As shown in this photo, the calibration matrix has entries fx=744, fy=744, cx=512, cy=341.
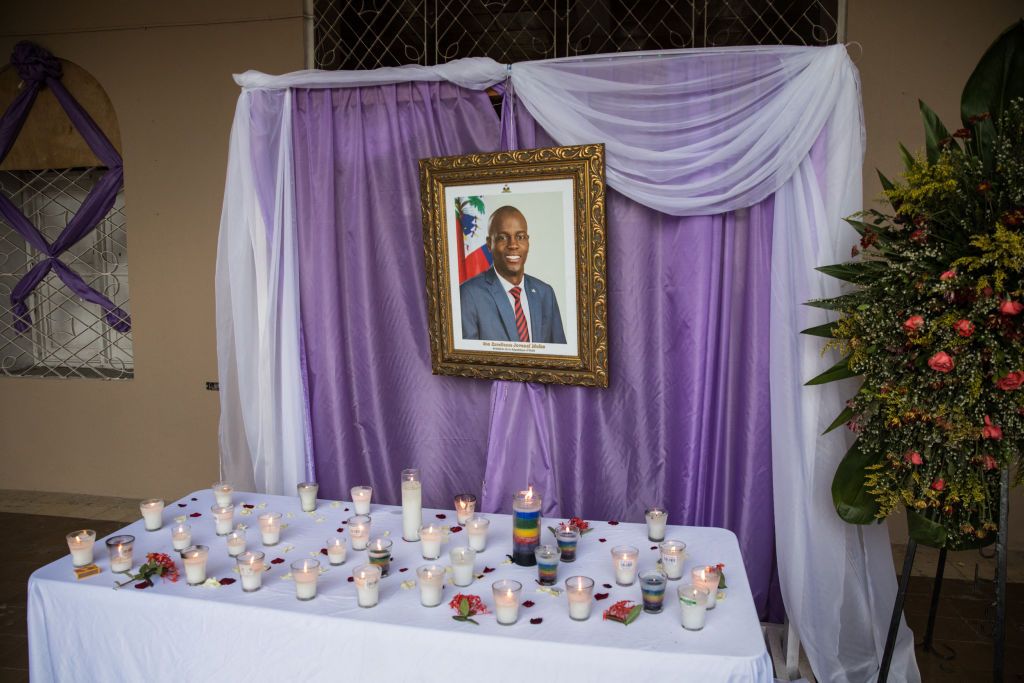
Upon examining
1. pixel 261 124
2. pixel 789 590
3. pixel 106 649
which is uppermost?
pixel 261 124

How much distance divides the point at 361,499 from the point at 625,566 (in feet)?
2.89

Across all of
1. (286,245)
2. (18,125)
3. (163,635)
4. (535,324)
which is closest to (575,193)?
(535,324)

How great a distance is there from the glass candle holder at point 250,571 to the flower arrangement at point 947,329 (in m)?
1.73

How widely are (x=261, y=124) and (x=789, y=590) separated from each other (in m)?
2.66

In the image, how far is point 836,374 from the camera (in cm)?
235

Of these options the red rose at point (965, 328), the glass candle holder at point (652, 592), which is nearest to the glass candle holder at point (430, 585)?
the glass candle holder at point (652, 592)

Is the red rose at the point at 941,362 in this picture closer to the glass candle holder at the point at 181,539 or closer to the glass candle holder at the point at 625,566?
the glass candle holder at the point at 625,566

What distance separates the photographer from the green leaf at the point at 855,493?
7.63 feet

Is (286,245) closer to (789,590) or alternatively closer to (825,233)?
(825,233)

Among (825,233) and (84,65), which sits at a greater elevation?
(84,65)

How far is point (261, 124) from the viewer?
9.84 ft

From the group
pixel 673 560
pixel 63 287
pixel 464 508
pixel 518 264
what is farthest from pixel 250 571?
pixel 63 287

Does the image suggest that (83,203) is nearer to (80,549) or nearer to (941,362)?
(80,549)

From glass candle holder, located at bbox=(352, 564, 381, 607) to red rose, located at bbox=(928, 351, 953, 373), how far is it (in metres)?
1.51
